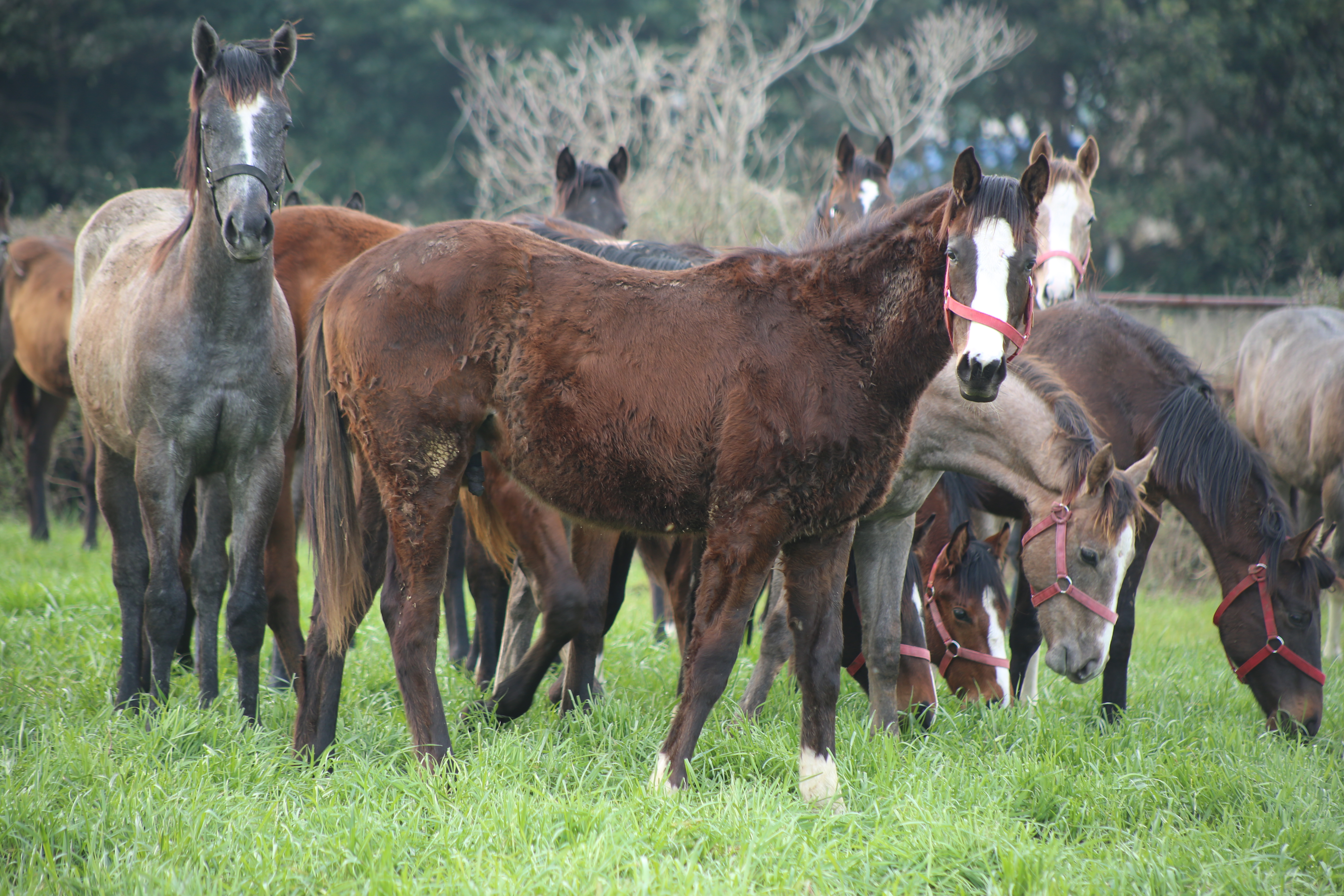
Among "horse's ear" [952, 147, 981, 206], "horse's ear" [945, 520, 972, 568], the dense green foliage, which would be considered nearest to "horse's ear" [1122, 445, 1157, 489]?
"horse's ear" [945, 520, 972, 568]

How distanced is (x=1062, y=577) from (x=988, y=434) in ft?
2.28

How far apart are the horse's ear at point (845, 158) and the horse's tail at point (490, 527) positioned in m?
3.82

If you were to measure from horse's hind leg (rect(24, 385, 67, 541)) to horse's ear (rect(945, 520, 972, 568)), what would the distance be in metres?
7.58

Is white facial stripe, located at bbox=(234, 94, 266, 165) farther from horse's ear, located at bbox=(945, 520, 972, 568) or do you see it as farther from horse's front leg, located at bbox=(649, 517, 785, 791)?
horse's ear, located at bbox=(945, 520, 972, 568)

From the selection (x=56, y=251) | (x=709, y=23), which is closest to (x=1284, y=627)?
(x=56, y=251)

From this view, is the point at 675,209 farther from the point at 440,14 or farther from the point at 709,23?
the point at 440,14

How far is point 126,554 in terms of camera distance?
165 inches

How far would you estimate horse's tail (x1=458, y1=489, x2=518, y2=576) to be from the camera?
13.1 ft

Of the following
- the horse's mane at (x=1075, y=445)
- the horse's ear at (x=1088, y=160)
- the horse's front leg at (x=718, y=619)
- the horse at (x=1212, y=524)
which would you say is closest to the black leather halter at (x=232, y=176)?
the horse's front leg at (x=718, y=619)

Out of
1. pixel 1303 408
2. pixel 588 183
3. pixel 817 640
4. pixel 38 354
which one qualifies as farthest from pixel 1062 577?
pixel 38 354

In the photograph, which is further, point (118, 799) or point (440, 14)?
point (440, 14)

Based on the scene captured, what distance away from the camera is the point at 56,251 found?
832 cm

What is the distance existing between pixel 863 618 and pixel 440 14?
19.2 meters

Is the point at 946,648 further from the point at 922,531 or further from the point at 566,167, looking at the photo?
the point at 566,167
